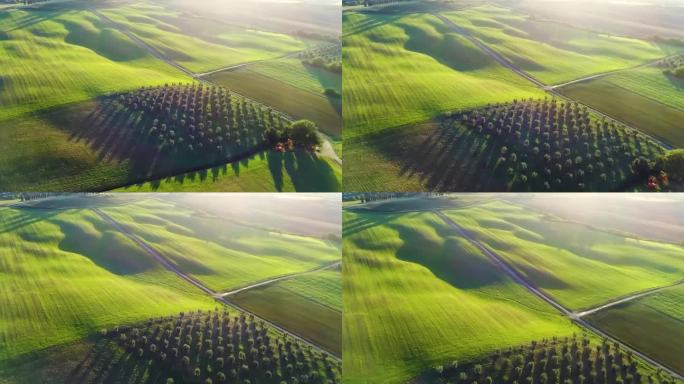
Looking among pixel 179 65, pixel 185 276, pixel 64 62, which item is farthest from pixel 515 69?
pixel 64 62

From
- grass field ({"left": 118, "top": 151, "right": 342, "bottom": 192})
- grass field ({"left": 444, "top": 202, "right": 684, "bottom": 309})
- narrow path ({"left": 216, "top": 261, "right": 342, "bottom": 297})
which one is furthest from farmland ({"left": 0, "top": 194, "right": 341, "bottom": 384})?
grass field ({"left": 444, "top": 202, "right": 684, "bottom": 309})

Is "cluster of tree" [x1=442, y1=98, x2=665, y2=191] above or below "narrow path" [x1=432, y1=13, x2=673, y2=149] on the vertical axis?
below

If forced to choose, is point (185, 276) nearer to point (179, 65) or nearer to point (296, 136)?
point (296, 136)

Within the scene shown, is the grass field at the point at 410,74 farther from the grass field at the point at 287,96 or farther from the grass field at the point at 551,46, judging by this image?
the grass field at the point at 551,46

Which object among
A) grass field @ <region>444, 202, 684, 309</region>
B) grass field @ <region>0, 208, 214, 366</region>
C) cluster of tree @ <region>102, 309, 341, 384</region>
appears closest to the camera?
cluster of tree @ <region>102, 309, 341, 384</region>

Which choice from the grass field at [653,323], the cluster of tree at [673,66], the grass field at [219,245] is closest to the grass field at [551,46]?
the cluster of tree at [673,66]

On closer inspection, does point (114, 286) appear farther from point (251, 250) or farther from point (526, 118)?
point (526, 118)

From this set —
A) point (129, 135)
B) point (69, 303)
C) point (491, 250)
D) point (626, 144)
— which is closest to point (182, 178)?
point (129, 135)

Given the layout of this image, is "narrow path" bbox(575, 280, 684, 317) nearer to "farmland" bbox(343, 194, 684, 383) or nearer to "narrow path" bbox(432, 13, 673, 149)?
"farmland" bbox(343, 194, 684, 383)
